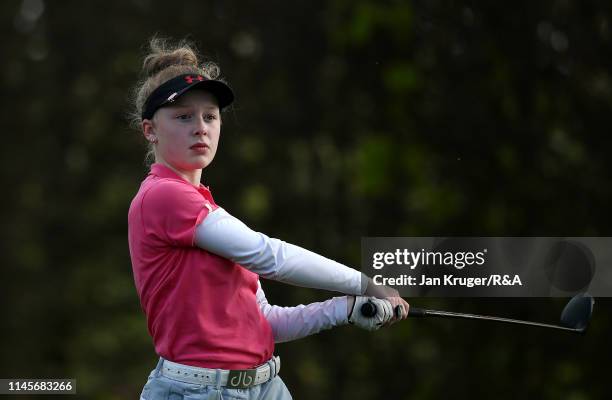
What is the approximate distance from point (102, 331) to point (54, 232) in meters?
0.99

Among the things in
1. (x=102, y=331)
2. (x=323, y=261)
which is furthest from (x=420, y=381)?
(x=323, y=261)

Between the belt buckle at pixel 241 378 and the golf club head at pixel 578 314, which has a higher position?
the golf club head at pixel 578 314

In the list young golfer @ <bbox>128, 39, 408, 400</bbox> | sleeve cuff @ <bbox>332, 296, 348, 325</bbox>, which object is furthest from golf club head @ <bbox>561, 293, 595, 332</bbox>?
sleeve cuff @ <bbox>332, 296, 348, 325</bbox>

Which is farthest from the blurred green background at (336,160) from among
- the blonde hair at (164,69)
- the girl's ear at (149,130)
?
the girl's ear at (149,130)

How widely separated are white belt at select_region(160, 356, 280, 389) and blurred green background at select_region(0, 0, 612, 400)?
13.0 feet

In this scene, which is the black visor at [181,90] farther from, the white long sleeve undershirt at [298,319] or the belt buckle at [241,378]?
the belt buckle at [241,378]

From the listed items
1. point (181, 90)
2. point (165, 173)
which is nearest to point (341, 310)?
point (165, 173)

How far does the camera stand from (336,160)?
26.5ft

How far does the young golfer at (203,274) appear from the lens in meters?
2.71

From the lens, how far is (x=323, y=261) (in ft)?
9.05

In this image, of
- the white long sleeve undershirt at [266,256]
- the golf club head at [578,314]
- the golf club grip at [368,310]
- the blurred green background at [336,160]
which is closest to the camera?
the white long sleeve undershirt at [266,256]

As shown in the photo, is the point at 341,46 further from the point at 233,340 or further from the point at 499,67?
the point at 233,340

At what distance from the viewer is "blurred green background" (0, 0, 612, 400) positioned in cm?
668

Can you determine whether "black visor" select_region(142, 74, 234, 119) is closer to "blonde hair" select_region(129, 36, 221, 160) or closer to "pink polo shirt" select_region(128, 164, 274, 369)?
"blonde hair" select_region(129, 36, 221, 160)
